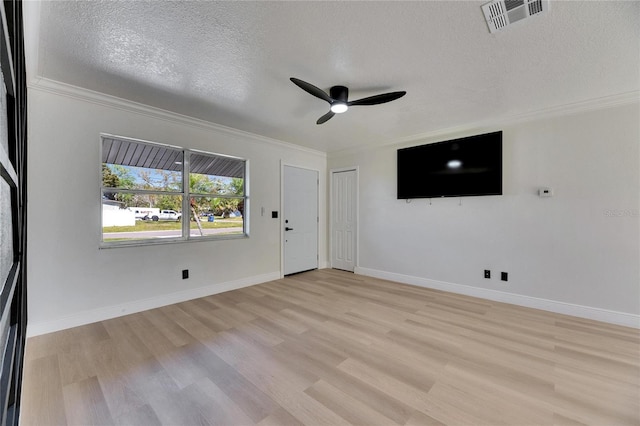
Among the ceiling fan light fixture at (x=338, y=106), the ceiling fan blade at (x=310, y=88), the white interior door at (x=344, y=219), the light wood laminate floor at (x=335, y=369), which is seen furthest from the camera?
the white interior door at (x=344, y=219)

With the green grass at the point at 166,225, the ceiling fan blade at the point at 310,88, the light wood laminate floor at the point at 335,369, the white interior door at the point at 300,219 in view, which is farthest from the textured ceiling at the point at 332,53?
the light wood laminate floor at the point at 335,369

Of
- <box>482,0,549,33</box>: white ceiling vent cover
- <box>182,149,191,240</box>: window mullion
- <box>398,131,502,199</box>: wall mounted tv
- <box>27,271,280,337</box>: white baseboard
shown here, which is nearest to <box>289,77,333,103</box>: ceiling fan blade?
<box>482,0,549,33</box>: white ceiling vent cover

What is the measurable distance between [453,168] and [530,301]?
1.97 m

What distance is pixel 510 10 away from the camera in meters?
1.70

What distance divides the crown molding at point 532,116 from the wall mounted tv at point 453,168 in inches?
5.5

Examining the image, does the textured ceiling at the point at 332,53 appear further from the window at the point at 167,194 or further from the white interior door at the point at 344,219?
the white interior door at the point at 344,219

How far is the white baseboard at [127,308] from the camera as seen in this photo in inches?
103

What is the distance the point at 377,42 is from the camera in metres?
2.02

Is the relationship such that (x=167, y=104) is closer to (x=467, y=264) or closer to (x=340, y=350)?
(x=340, y=350)

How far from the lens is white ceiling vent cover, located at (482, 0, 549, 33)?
64.8 inches

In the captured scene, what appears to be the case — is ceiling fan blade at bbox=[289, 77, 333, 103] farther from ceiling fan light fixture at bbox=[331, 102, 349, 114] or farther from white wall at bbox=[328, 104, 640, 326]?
white wall at bbox=[328, 104, 640, 326]

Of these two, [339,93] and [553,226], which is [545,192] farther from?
[339,93]

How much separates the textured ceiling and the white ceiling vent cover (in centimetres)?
6

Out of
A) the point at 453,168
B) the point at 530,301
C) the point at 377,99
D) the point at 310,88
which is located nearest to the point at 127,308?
the point at 310,88
